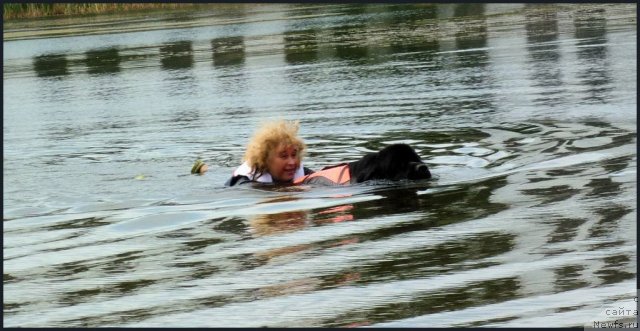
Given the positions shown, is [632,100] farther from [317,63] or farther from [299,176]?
[317,63]

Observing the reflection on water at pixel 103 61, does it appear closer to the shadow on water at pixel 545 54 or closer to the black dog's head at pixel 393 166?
the shadow on water at pixel 545 54

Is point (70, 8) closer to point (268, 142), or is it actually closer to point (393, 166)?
point (268, 142)

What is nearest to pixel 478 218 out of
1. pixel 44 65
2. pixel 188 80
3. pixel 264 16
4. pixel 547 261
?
pixel 547 261

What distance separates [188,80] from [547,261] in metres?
17.1

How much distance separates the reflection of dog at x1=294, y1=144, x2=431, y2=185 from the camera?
11867 mm

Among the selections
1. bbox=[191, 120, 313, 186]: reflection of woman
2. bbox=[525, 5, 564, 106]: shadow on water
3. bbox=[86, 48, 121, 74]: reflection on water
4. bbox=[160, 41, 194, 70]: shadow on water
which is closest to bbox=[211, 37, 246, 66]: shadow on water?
bbox=[160, 41, 194, 70]: shadow on water

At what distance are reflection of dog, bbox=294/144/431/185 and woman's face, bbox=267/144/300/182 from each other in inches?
13.4

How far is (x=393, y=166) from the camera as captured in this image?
11.9 m

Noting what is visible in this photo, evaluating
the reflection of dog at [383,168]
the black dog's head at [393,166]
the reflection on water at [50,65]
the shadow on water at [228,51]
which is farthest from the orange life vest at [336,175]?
the reflection on water at [50,65]

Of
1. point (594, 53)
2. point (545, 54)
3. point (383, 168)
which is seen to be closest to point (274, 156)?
point (383, 168)

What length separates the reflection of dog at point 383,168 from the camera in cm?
1187

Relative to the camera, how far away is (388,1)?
4394 cm

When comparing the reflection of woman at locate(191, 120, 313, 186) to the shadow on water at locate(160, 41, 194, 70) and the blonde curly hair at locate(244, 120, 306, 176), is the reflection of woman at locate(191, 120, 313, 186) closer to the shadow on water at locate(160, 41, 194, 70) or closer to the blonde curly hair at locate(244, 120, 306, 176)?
the blonde curly hair at locate(244, 120, 306, 176)

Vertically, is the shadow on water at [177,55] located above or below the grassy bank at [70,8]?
below
